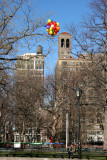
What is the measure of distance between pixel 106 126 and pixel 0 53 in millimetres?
13033

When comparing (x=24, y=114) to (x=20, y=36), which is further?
(x=24, y=114)

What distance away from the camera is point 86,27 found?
20719mm

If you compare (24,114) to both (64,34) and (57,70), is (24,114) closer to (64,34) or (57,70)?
(57,70)

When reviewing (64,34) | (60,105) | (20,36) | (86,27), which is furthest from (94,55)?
(64,34)

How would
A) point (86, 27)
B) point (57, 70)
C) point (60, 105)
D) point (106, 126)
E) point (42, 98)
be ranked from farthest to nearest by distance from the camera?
1. point (57, 70)
2. point (42, 98)
3. point (60, 105)
4. point (106, 126)
5. point (86, 27)

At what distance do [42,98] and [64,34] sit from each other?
7521 centimetres

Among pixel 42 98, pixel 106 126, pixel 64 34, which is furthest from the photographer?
pixel 64 34

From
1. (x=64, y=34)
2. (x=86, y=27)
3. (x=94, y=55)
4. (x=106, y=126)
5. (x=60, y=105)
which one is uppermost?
(x=64, y=34)

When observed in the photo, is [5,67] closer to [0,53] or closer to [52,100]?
[0,53]

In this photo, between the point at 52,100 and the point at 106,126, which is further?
the point at 52,100

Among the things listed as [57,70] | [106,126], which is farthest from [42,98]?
[106,126]

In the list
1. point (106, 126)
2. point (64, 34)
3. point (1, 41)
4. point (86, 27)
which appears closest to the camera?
point (1, 41)

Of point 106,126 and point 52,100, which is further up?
point 52,100

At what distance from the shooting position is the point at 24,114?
40156 millimetres
